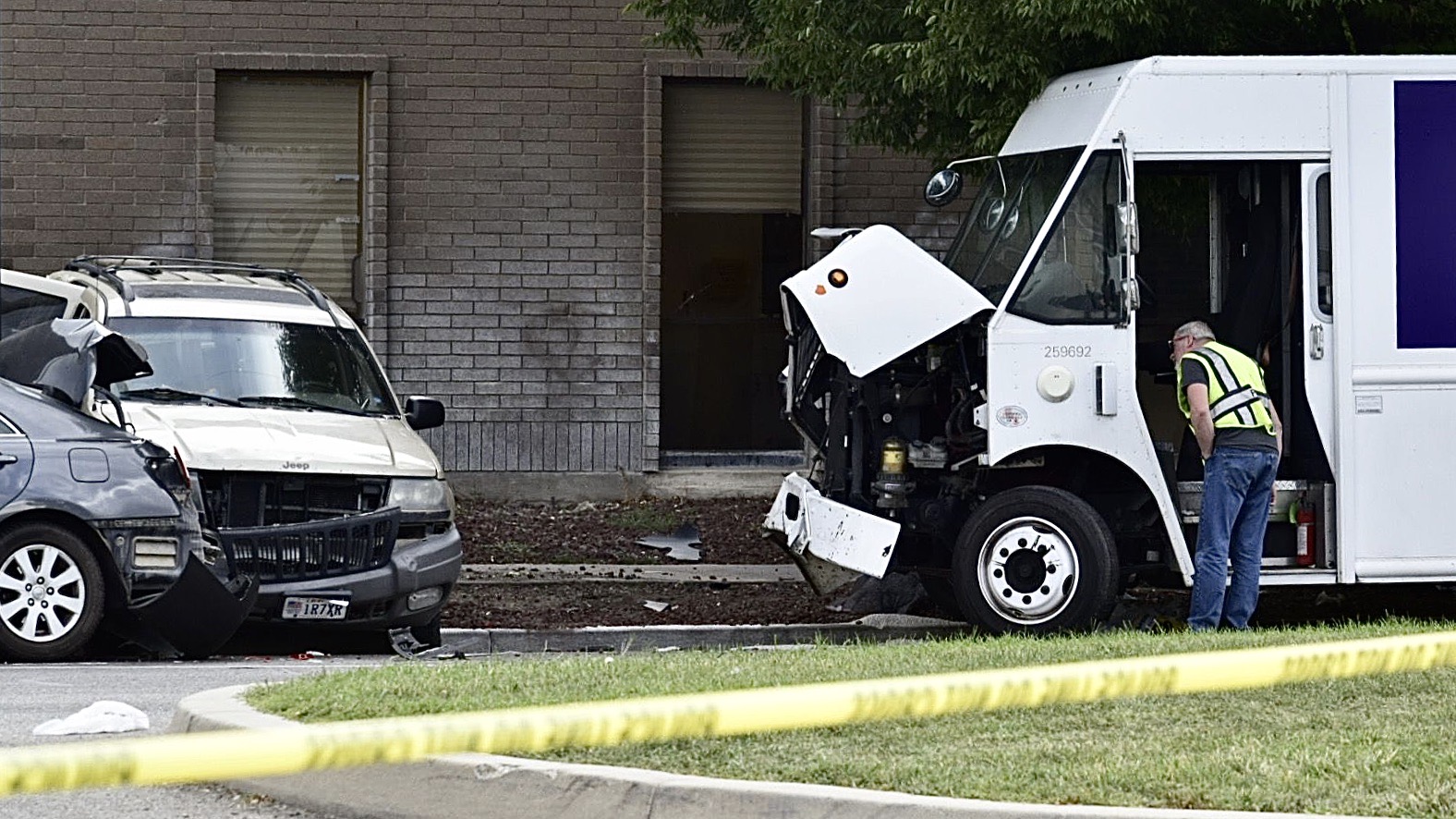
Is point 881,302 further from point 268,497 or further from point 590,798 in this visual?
point 590,798

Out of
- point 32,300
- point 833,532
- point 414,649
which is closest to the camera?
point 833,532

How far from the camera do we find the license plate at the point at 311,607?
9266mm

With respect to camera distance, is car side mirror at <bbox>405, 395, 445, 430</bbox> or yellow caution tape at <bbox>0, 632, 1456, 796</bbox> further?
car side mirror at <bbox>405, 395, 445, 430</bbox>

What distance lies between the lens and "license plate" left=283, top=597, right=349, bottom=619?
927cm

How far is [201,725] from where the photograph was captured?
6332 mm

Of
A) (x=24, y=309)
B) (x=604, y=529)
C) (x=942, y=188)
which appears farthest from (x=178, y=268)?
(x=942, y=188)

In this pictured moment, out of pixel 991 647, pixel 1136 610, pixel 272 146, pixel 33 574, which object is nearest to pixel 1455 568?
pixel 1136 610

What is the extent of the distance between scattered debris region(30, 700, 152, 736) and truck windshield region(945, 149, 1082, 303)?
467 centimetres

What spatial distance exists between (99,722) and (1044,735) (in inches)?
123

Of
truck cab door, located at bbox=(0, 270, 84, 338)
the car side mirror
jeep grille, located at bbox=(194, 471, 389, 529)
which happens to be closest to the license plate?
jeep grille, located at bbox=(194, 471, 389, 529)

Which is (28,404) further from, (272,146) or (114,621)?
(272,146)

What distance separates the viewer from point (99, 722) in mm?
6805

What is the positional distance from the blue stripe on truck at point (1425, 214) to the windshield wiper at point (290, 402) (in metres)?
5.18

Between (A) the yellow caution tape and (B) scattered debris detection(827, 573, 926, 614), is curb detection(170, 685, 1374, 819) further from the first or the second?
(B) scattered debris detection(827, 573, 926, 614)
